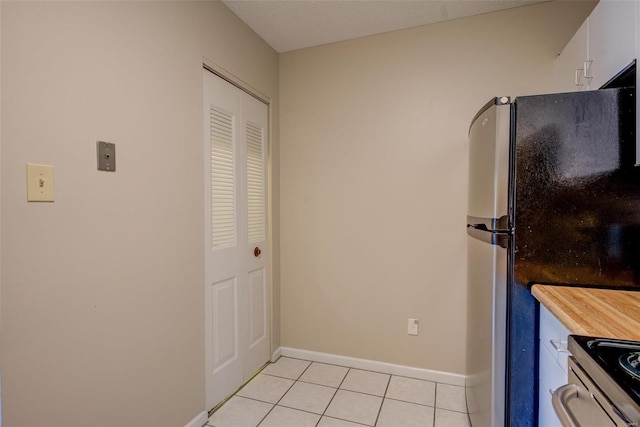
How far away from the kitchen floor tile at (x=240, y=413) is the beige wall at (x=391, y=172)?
0.72 meters

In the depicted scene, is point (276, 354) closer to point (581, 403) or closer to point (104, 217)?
point (104, 217)

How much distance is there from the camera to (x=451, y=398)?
2098 millimetres

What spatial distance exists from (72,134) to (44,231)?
37 centimetres

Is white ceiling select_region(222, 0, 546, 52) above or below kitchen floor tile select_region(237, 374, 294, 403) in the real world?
above

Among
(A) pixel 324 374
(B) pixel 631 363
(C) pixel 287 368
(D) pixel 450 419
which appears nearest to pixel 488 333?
(B) pixel 631 363

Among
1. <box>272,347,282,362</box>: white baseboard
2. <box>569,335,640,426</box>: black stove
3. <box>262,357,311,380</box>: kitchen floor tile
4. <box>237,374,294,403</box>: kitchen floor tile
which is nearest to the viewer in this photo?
<box>569,335,640,426</box>: black stove

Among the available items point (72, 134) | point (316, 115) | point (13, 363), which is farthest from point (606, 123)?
point (13, 363)

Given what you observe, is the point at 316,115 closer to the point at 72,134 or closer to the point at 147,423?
the point at 72,134

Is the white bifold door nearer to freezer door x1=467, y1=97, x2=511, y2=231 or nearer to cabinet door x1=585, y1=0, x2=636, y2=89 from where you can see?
freezer door x1=467, y1=97, x2=511, y2=231

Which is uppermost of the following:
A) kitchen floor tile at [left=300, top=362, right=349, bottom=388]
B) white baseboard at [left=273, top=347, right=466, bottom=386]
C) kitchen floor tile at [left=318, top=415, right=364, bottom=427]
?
white baseboard at [left=273, top=347, right=466, bottom=386]

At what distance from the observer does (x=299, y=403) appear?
2.05 metres

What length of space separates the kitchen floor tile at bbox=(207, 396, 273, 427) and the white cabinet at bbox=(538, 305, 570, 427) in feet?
4.86

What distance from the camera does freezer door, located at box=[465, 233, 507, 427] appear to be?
1291mm

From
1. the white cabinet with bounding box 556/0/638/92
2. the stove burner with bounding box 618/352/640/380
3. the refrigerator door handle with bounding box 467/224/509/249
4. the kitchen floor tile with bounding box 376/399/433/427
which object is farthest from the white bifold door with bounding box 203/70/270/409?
the white cabinet with bounding box 556/0/638/92
